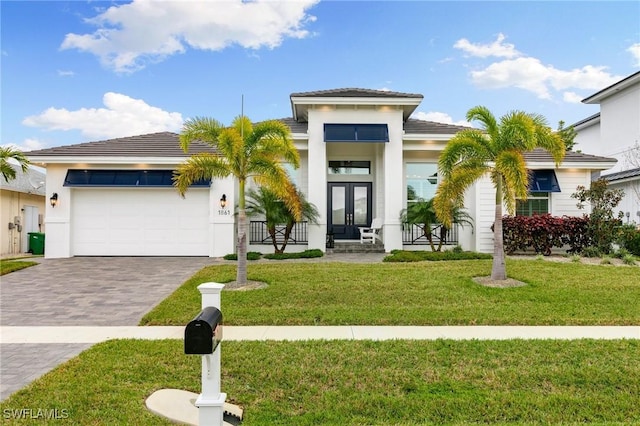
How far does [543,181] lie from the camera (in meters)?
15.6

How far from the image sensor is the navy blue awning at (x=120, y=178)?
580 inches

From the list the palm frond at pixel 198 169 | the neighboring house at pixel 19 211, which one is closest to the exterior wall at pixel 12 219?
the neighboring house at pixel 19 211

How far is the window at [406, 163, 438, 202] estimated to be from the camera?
16.8 m

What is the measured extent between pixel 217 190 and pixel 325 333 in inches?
394

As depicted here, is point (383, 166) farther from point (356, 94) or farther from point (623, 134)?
point (623, 134)

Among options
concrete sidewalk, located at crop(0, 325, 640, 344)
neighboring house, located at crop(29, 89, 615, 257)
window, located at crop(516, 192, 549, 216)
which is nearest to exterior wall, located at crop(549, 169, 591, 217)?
neighboring house, located at crop(29, 89, 615, 257)

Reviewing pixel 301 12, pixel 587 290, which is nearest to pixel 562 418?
pixel 587 290

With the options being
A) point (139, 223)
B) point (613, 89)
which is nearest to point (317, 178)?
point (139, 223)

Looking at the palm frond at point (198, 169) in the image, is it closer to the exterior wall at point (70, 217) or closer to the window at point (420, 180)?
the exterior wall at point (70, 217)

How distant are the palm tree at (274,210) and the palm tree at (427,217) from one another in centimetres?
344

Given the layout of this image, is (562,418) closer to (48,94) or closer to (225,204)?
(225,204)

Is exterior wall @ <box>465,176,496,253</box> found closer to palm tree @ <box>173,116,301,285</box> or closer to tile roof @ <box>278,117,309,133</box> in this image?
tile roof @ <box>278,117,309,133</box>

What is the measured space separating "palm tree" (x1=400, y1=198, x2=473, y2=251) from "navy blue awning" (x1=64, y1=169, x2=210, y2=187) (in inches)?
299

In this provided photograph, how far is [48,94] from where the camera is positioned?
1595 centimetres
